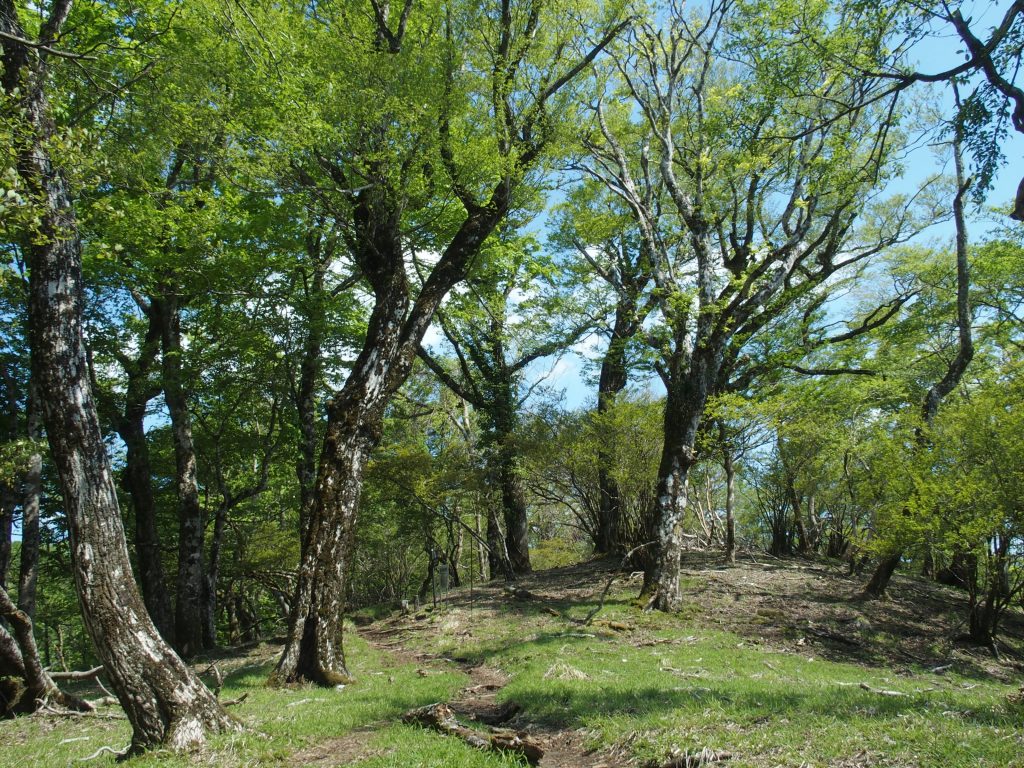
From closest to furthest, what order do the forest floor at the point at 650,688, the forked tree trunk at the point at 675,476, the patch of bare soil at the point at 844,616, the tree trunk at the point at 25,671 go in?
the forest floor at the point at 650,688
the tree trunk at the point at 25,671
the patch of bare soil at the point at 844,616
the forked tree trunk at the point at 675,476

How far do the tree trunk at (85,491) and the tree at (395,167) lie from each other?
3.37 meters

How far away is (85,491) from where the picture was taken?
16.8ft

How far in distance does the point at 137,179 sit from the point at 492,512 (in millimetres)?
13717

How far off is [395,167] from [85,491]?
23.1 ft

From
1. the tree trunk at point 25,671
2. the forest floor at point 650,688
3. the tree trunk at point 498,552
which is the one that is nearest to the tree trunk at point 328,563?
the forest floor at point 650,688

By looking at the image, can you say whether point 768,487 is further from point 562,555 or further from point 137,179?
point 137,179

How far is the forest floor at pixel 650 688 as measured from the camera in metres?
4.59

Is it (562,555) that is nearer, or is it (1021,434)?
(1021,434)

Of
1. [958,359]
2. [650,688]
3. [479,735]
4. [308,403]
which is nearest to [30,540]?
[308,403]

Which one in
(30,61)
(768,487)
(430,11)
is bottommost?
(768,487)

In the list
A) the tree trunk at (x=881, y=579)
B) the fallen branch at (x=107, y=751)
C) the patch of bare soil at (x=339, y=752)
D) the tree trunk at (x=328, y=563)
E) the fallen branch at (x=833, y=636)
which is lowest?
the fallen branch at (x=833, y=636)

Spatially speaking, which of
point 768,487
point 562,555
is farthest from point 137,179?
point 562,555

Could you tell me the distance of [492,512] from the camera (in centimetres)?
1970

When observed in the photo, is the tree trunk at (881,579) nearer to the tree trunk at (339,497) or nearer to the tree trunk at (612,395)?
the tree trunk at (612,395)
